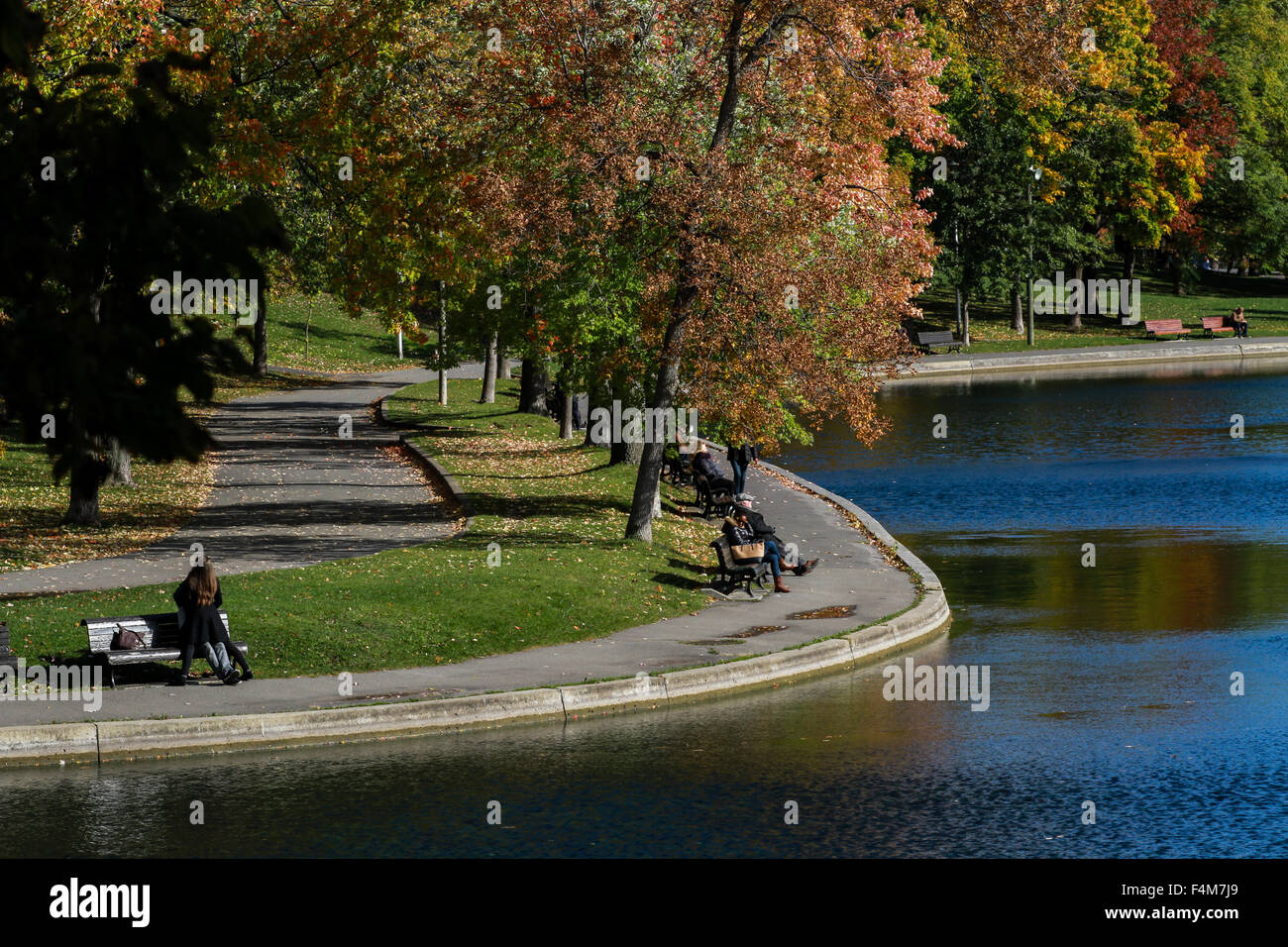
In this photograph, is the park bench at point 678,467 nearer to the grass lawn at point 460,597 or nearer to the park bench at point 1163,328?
the grass lawn at point 460,597

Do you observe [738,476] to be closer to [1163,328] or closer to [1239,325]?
[1163,328]

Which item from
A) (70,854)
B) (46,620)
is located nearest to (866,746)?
(70,854)

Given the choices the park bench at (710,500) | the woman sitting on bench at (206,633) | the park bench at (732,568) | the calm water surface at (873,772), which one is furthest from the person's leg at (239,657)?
the park bench at (710,500)

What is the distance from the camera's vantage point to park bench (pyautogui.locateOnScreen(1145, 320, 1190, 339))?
235 feet

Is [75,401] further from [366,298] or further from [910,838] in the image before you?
[366,298]

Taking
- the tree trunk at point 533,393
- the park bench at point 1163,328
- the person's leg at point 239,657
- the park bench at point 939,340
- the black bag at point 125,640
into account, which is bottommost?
the person's leg at point 239,657

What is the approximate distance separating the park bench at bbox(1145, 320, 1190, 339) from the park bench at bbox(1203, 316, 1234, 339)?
985mm

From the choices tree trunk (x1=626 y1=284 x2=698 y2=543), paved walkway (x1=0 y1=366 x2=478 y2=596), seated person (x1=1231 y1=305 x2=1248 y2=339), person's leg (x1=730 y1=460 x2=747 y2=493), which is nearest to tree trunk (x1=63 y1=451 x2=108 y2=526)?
paved walkway (x1=0 y1=366 x2=478 y2=596)

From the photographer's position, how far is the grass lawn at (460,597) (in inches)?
634

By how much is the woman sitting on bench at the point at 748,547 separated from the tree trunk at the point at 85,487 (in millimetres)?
7861

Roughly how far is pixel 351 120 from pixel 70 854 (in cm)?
1912

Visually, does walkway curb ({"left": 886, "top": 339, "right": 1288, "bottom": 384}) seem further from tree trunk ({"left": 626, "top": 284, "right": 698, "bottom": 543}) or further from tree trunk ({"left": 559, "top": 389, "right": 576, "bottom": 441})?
tree trunk ({"left": 626, "top": 284, "right": 698, "bottom": 543})

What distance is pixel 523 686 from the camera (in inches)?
580

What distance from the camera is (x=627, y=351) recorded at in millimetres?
23109
